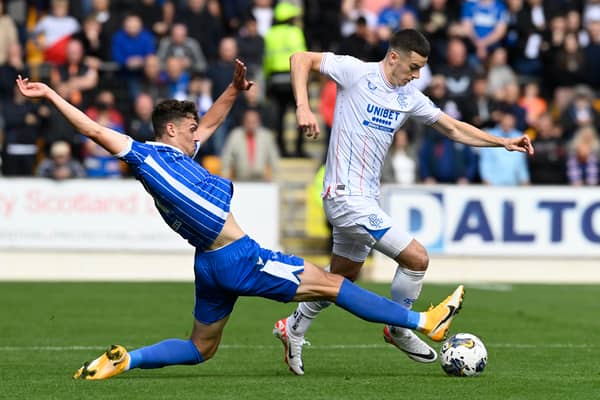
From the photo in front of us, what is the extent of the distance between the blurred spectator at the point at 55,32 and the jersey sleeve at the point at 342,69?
13.1 metres

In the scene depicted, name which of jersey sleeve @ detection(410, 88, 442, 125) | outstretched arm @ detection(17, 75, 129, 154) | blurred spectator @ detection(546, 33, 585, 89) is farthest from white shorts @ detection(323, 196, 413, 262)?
blurred spectator @ detection(546, 33, 585, 89)

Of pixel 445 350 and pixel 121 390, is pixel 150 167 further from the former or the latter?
pixel 445 350

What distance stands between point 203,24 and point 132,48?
4.62 ft

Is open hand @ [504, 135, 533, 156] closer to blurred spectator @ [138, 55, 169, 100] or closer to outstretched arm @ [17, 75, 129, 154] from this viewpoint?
outstretched arm @ [17, 75, 129, 154]

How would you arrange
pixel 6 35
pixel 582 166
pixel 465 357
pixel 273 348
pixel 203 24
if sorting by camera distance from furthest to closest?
pixel 203 24
pixel 6 35
pixel 582 166
pixel 273 348
pixel 465 357

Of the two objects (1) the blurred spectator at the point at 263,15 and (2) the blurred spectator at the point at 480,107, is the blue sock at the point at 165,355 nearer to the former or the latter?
(2) the blurred spectator at the point at 480,107

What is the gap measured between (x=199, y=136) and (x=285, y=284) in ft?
5.01

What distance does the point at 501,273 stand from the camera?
2175cm

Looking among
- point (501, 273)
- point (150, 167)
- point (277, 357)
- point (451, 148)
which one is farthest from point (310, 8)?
point (150, 167)

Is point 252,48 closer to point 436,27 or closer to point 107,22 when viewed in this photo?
point 107,22

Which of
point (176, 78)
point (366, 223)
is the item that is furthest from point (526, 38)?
point (366, 223)

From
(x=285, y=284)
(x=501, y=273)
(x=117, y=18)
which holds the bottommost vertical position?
(x=501, y=273)

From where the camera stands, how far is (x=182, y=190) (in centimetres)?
925

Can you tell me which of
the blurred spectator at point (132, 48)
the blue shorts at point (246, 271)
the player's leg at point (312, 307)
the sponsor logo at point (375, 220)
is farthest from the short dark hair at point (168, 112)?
the blurred spectator at point (132, 48)
